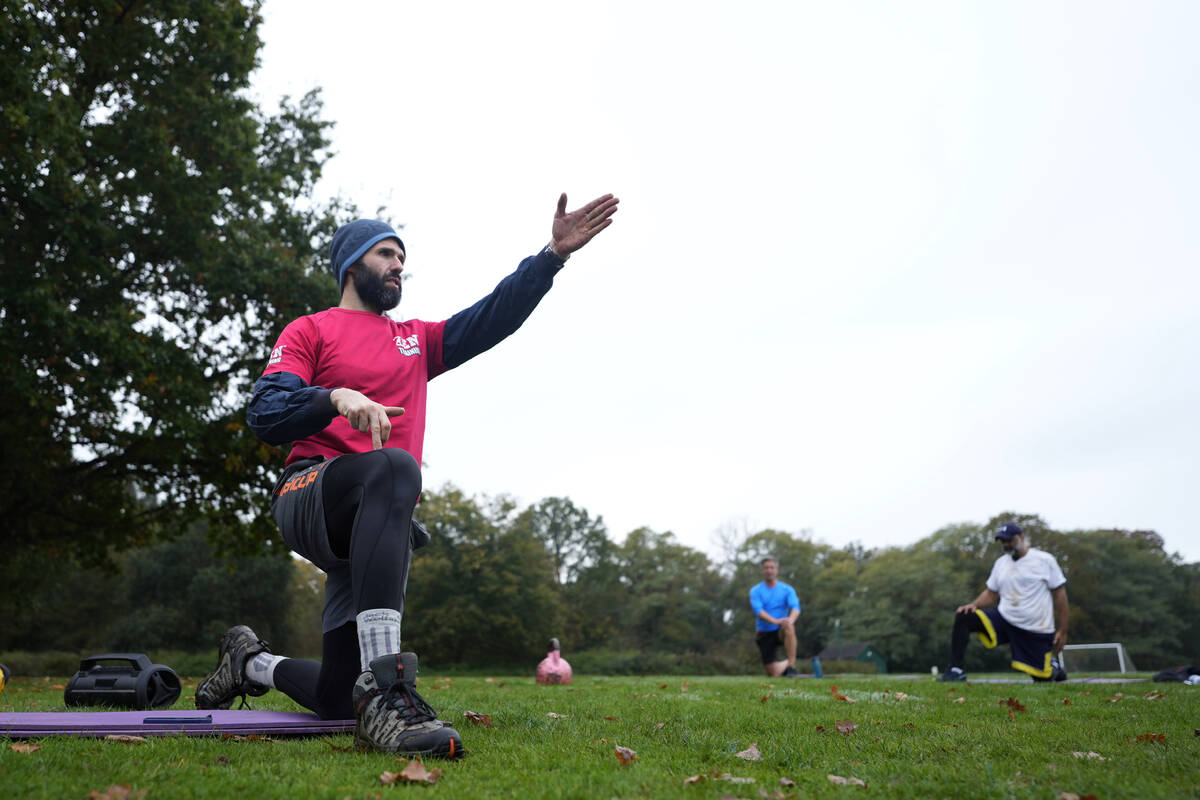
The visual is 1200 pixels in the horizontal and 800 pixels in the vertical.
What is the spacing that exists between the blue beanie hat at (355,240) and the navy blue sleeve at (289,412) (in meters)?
1.00

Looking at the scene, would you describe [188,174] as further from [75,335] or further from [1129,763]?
[1129,763]

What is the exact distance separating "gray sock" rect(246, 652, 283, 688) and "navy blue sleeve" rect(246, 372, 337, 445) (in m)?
1.51

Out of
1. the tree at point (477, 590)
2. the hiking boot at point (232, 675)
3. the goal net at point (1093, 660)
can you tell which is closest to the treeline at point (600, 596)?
the tree at point (477, 590)

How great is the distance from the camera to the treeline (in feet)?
149

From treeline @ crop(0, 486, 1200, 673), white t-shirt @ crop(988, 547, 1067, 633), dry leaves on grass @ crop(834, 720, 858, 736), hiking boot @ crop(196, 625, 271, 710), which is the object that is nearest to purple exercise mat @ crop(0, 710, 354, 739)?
hiking boot @ crop(196, 625, 271, 710)

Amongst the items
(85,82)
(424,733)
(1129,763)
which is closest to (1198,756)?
(1129,763)

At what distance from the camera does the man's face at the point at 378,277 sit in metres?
4.38

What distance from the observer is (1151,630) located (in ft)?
199

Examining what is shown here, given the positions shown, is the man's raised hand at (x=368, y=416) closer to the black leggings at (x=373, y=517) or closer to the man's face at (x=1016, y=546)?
the black leggings at (x=373, y=517)

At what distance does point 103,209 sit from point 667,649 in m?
60.0

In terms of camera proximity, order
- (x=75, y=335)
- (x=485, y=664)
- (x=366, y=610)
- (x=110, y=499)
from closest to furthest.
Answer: (x=366, y=610) < (x=75, y=335) < (x=110, y=499) < (x=485, y=664)

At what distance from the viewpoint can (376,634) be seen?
3.31 m

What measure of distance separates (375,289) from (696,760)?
105 inches

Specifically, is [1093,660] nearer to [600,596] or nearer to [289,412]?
[289,412]
